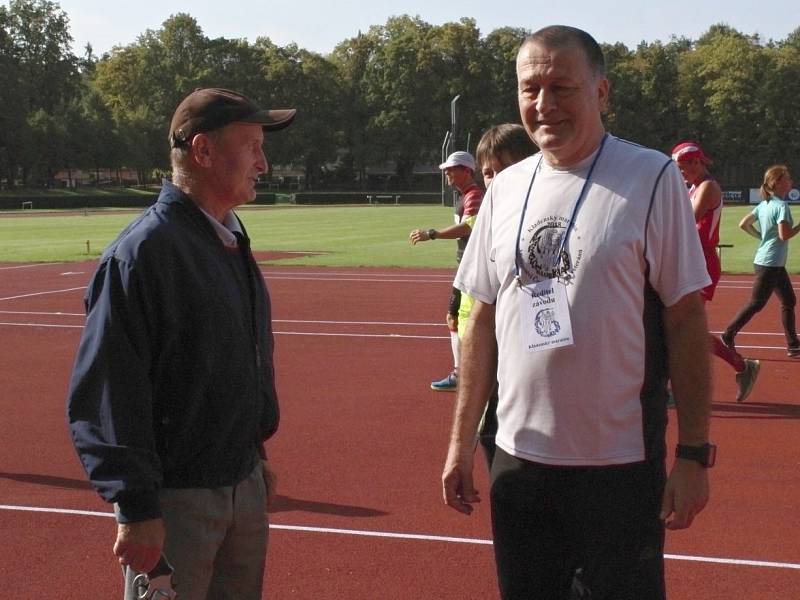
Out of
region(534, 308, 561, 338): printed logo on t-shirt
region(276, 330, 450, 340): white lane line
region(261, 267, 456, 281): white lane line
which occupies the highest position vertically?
region(534, 308, 561, 338): printed logo on t-shirt

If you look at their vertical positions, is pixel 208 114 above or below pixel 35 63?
below

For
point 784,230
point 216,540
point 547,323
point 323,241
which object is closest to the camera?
point 547,323

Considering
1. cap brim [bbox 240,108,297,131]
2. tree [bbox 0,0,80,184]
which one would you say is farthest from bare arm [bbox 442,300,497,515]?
tree [bbox 0,0,80,184]

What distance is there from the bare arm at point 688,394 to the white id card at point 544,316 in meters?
0.30

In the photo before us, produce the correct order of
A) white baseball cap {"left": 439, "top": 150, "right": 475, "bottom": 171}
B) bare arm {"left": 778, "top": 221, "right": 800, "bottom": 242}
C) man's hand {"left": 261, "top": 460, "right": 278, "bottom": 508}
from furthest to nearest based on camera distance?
bare arm {"left": 778, "top": 221, "right": 800, "bottom": 242} → white baseball cap {"left": 439, "top": 150, "right": 475, "bottom": 171} → man's hand {"left": 261, "top": 460, "right": 278, "bottom": 508}

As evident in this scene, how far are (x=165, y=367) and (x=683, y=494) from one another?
153cm

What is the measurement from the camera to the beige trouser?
306cm

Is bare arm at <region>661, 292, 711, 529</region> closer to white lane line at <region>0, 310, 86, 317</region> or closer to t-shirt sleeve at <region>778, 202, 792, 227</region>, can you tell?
t-shirt sleeve at <region>778, 202, 792, 227</region>

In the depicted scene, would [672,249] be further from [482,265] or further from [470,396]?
[470,396]

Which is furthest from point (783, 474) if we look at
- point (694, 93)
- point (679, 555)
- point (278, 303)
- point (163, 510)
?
point (694, 93)

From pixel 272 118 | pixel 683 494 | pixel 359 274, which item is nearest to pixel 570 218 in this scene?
pixel 683 494

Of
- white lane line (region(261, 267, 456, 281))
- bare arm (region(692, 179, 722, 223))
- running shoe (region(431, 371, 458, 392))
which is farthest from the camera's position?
white lane line (region(261, 267, 456, 281))

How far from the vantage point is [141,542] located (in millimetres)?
2867

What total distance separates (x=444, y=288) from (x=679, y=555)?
1339cm
